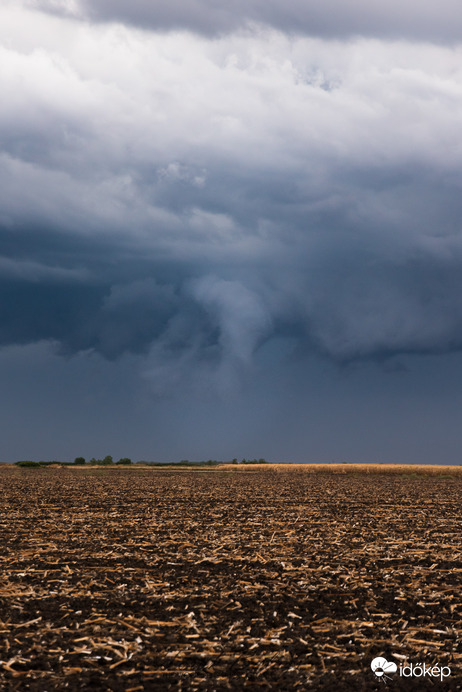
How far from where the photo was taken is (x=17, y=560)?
51.1 feet

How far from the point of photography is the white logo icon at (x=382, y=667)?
28.2 ft

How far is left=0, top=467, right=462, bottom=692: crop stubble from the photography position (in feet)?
28.1

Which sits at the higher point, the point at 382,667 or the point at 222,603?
the point at 222,603

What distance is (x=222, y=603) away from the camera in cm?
1157

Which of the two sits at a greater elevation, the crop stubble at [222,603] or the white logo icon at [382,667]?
the crop stubble at [222,603]

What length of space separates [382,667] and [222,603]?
3.68 metres

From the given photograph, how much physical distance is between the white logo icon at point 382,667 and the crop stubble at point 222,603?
0.52ft

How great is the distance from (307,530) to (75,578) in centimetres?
990

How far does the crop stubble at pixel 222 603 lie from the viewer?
28.1ft

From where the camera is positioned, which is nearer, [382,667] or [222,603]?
[382,667]

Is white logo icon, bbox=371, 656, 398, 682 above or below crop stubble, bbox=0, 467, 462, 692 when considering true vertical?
below

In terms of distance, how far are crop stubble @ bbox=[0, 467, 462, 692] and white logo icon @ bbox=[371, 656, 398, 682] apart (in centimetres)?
16

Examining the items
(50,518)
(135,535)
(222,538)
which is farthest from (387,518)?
(50,518)

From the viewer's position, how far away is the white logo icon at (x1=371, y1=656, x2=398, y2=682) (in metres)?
8.59
